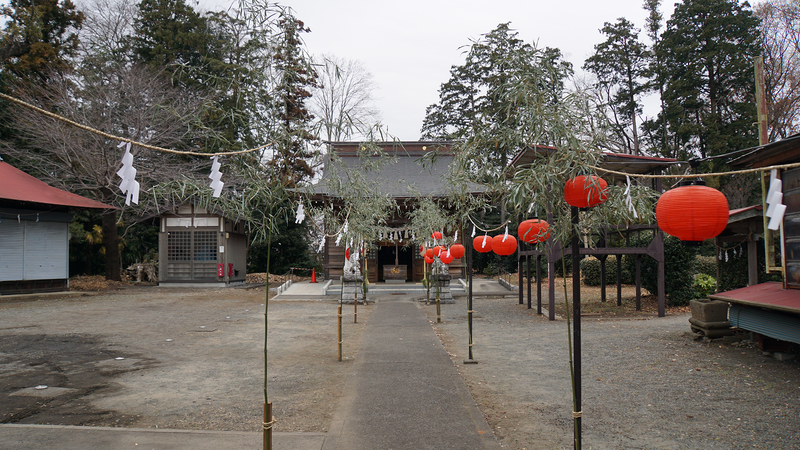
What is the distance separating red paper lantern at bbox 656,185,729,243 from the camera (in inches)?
141

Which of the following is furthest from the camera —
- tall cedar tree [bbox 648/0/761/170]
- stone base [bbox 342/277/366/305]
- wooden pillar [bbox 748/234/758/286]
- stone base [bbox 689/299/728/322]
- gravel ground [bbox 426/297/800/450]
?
tall cedar tree [bbox 648/0/761/170]

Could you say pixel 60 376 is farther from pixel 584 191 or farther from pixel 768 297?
pixel 768 297

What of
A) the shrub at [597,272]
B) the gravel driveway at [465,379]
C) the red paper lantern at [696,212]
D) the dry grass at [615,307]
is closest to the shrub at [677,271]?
the dry grass at [615,307]

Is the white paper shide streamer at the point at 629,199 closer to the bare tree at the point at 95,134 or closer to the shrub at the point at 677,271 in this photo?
the shrub at the point at 677,271

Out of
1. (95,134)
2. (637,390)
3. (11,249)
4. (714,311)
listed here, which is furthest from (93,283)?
(714,311)

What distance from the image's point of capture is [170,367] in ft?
22.7

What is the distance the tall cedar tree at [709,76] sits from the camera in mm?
21953

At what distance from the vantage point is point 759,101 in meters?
9.73

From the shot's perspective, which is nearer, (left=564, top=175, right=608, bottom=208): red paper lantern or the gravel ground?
(left=564, top=175, right=608, bottom=208): red paper lantern

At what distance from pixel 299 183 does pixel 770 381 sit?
6.76m

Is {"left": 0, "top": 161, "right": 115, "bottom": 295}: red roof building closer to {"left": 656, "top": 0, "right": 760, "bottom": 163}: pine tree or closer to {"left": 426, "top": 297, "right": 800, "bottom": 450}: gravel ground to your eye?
{"left": 426, "top": 297, "right": 800, "bottom": 450}: gravel ground

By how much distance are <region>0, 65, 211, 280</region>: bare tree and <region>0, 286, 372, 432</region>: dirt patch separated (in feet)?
24.6

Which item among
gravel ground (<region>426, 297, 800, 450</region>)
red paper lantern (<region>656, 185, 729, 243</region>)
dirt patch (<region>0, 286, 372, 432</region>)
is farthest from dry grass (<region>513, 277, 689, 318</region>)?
red paper lantern (<region>656, 185, 729, 243</region>)

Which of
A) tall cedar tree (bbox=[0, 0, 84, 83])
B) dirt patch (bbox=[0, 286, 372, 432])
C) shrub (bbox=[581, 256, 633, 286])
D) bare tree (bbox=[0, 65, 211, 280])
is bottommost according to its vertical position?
dirt patch (bbox=[0, 286, 372, 432])
